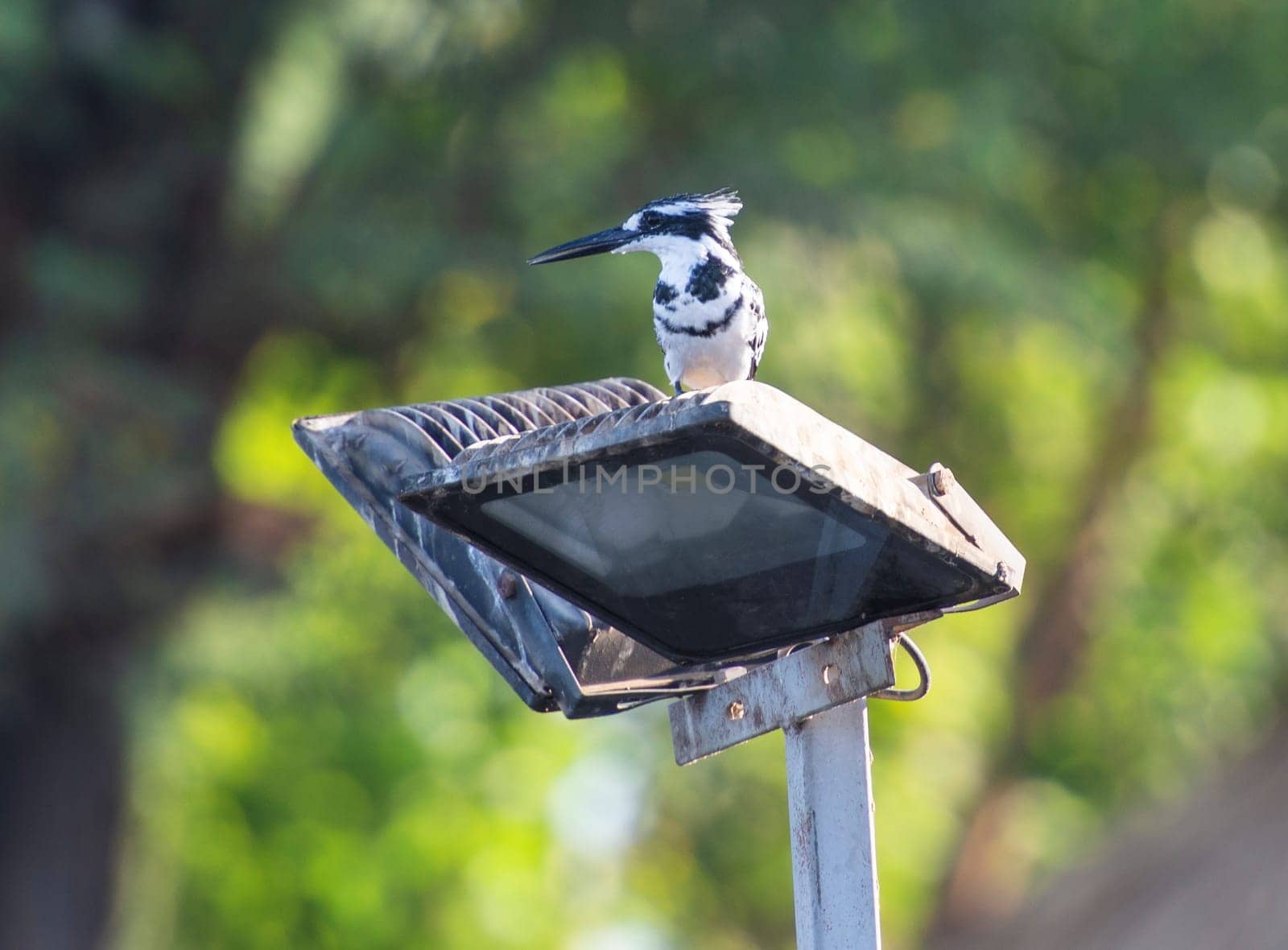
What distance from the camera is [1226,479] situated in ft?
32.8

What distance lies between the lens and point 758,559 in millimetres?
1886

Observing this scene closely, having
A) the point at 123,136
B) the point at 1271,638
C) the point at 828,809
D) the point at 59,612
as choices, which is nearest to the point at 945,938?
the point at 1271,638

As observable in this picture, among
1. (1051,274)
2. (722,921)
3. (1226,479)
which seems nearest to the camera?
(1051,274)

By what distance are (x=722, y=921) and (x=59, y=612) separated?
5.91m

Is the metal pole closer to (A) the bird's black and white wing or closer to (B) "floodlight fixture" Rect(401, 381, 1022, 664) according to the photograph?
(B) "floodlight fixture" Rect(401, 381, 1022, 664)

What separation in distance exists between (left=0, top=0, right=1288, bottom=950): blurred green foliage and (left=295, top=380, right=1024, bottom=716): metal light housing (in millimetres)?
4329

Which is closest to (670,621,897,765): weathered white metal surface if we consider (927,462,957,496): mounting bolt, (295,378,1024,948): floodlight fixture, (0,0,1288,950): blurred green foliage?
(295,378,1024,948): floodlight fixture

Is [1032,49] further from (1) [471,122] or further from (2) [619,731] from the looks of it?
(2) [619,731]

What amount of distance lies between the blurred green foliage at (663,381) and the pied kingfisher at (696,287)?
2879 mm

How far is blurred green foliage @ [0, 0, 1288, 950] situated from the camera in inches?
260

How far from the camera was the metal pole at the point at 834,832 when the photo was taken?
75.2 inches

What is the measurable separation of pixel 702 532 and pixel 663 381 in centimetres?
491

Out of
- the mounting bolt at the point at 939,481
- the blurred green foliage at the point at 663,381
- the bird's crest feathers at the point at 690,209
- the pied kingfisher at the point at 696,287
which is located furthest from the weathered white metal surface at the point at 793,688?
the blurred green foliage at the point at 663,381

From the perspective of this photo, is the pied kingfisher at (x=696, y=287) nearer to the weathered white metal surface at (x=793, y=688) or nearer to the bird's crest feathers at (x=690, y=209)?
the bird's crest feathers at (x=690, y=209)
